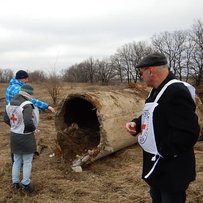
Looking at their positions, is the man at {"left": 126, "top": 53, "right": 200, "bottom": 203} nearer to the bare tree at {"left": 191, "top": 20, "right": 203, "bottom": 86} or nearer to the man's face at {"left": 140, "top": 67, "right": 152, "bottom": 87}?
the man's face at {"left": 140, "top": 67, "right": 152, "bottom": 87}

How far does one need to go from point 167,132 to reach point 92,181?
321 cm

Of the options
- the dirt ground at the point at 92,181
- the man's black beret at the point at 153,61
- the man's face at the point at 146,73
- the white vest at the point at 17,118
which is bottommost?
the dirt ground at the point at 92,181

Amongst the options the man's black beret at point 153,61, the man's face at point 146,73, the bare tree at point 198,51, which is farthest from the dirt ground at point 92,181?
the bare tree at point 198,51

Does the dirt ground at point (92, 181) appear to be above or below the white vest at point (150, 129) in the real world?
below

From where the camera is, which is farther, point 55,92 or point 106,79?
point 106,79

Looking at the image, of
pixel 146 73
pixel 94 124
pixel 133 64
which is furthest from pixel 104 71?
pixel 146 73

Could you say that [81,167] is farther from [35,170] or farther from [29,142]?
[29,142]

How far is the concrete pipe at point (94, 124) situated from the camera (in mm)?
6891

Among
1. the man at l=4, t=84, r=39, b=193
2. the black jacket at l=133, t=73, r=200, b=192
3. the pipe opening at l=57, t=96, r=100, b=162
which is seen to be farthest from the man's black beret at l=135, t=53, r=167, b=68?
the pipe opening at l=57, t=96, r=100, b=162

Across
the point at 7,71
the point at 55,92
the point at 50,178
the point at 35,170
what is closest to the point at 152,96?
the point at 50,178

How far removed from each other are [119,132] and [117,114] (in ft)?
1.12

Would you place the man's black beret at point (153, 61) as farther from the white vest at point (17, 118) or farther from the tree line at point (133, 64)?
the tree line at point (133, 64)

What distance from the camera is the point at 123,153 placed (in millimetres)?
7625

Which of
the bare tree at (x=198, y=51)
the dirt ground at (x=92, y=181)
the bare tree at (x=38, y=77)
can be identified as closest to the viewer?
the dirt ground at (x=92, y=181)
